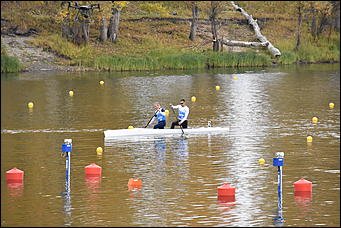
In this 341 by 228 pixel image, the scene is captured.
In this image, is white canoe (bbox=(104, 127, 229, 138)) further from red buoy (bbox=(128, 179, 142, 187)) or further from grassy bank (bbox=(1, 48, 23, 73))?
grassy bank (bbox=(1, 48, 23, 73))

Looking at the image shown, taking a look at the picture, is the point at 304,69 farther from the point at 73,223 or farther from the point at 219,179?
the point at 73,223

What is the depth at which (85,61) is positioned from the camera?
207 feet

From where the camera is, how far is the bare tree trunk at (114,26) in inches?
2648

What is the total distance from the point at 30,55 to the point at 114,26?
808 cm

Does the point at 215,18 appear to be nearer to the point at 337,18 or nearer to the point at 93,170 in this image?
the point at 337,18

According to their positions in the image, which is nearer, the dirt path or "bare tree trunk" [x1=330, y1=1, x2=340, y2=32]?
the dirt path

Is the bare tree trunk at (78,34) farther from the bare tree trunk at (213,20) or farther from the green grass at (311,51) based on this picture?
the green grass at (311,51)

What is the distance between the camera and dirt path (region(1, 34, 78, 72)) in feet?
201

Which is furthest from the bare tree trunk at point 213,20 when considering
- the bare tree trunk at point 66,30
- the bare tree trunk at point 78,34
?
the bare tree trunk at point 66,30

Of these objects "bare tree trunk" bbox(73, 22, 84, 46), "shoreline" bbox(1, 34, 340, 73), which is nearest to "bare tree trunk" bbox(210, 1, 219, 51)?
"shoreline" bbox(1, 34, 340, 73)

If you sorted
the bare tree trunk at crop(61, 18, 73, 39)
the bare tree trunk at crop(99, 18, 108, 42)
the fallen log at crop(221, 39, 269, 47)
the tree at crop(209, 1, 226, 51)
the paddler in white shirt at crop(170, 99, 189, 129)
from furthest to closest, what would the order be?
the fallen log at crop(221, 39, 269, 47)
the tree at crop(209, 1, 226, 51)
the bare tree trunk at crop(99, 18, 108, 42)
the bare tree trunk at crop(61, 18, 73, 39)
the paddler in white shirt at crop(170, 99, 189, 129)

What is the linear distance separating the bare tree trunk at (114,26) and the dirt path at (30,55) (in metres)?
6.10

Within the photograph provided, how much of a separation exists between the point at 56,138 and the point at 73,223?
13159mm

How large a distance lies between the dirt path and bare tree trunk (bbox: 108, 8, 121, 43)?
6.10 m
